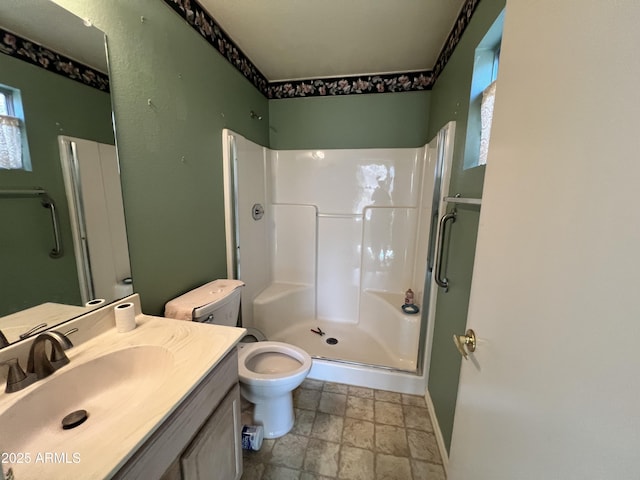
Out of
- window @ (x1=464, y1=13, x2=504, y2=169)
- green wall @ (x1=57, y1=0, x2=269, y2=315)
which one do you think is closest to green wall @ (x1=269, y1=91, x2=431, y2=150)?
green wall @ (x1=57, y1=0, x2=269, y2=315)

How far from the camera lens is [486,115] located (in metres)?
1.22

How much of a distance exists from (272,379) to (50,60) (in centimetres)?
160

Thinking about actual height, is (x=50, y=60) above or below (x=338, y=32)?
below

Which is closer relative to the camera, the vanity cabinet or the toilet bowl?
the vanity cabinet

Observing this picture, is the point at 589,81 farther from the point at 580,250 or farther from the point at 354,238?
the point at 354,238

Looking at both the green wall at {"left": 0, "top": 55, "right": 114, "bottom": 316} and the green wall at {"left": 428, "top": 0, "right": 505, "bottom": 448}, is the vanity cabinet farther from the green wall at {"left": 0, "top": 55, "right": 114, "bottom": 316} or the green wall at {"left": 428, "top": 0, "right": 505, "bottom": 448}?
the green wall at {"left": 428, "top": 0, "right": 505, "bottom": 448}

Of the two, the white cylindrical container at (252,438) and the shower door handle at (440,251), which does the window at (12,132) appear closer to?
the white cylindrical container at (252,438)

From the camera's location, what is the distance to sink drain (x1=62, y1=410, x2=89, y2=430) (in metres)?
0.73

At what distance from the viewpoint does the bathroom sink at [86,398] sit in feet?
2.08

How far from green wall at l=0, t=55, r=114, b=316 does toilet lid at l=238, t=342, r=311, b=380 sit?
95cm

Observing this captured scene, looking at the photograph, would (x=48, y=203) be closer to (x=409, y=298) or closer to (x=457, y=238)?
(x=457, y=238)

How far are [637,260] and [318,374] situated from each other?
80.8 inches

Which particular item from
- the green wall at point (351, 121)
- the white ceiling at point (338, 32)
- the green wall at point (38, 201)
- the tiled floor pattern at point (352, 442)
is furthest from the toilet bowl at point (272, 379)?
the white ceiling at point (338, 32)

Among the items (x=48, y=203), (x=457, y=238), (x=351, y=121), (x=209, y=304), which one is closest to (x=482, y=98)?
(x=457, y=238)
